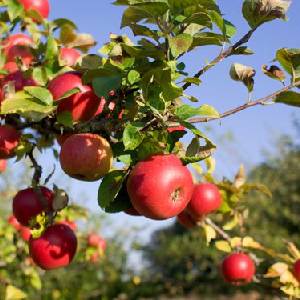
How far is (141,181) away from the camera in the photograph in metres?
1.14

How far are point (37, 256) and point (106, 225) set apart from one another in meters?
9.74

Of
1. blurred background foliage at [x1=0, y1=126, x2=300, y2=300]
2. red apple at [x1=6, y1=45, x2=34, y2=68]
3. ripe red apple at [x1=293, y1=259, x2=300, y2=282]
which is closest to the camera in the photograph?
red apple at [x1=6, y1=45, x2=34, y2=68]

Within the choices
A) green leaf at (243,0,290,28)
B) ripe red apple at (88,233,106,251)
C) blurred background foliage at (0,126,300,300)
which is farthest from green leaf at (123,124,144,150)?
blurred background foliage at (0,126,300,300)

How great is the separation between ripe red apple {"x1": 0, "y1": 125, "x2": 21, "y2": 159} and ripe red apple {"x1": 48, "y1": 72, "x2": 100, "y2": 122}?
1.02ft

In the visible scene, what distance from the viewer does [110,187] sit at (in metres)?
1.25

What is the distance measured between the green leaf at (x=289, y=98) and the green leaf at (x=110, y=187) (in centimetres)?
41

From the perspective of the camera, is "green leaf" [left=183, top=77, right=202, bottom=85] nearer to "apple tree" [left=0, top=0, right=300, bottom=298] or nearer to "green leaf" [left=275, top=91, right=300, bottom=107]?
"apple tree" [left=0, top=0, right=300, bottom=298]

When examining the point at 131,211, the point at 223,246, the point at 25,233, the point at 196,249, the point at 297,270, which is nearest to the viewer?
the point at 131,211

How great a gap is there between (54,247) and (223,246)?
95 centimetres

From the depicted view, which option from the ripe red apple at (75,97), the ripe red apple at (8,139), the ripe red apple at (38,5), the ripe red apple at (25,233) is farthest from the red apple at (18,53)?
the ripe red apple at (25,233)

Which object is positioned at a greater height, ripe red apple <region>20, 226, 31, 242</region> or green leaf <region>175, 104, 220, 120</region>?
green leaf <region>175, 104, 220, 120</region>

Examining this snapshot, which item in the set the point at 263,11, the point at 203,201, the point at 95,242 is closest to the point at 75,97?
the point at 263,11

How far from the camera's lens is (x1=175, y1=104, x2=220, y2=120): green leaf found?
44.0 inches

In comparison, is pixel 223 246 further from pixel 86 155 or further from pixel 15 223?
pixel 15 223
